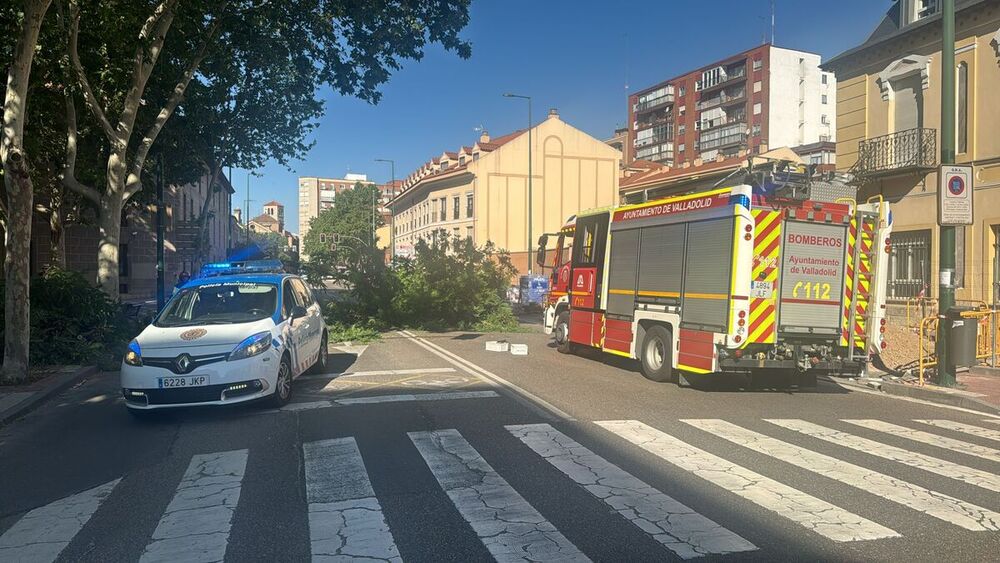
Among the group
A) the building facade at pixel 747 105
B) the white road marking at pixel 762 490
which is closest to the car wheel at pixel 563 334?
the white road marking at pixel 762 490

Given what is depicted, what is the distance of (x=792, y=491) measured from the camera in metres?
5.19

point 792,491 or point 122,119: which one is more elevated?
point 122,119

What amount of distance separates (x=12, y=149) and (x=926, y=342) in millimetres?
17036

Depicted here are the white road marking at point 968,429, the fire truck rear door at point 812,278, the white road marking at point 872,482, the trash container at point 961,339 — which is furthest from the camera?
the trash container at point 961,339

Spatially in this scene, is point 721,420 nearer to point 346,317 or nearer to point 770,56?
point 346,317

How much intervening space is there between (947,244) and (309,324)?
9802mm

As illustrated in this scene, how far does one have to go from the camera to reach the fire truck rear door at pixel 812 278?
9.72 m

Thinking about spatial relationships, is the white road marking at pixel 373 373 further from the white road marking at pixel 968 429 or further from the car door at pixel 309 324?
→ the white road marking at pixel 968 429

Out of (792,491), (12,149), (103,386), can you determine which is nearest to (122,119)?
(12,149)

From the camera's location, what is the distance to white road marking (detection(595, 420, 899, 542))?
173 inches

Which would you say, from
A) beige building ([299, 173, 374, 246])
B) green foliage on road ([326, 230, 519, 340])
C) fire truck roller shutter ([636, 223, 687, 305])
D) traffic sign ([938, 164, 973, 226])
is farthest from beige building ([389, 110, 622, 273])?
beige building ([299, 173, 374, 246])

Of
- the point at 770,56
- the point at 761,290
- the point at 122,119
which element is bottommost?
the point at 761,290

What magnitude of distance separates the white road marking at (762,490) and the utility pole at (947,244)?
20.0 feet

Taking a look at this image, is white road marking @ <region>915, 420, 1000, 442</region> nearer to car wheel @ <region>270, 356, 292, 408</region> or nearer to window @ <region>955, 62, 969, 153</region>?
car wheel @ <region>270, 356, 292, 408</region>
